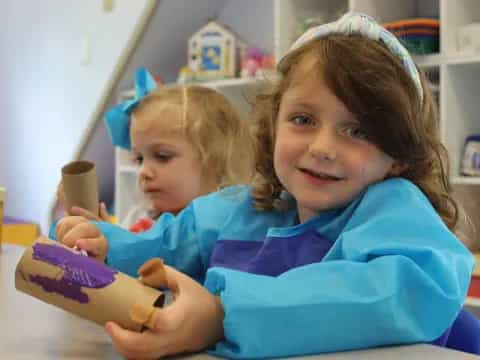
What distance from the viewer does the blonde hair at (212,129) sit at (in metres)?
1.31

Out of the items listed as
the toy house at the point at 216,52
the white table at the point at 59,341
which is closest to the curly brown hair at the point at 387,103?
the white table at the point at 59,341

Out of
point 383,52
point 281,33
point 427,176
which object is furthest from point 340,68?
point 281,33

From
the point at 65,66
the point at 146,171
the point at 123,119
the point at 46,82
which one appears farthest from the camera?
the point at 46,82

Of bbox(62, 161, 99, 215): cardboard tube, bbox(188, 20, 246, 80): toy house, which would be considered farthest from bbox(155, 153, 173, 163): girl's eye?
bbox(188, 20, 246, 80): toy house

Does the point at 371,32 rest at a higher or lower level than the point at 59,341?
higher

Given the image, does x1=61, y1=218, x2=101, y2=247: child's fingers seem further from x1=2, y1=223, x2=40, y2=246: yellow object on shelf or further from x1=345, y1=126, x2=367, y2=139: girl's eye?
x1=2, y1=223, x2=40, y2=246: yellow object on shelf

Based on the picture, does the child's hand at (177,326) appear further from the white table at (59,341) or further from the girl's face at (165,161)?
the girl's face at (165,161)

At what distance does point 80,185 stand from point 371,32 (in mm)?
440

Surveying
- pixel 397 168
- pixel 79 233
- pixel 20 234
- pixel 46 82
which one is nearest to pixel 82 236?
pixel 79 233

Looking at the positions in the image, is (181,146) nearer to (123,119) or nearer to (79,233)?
(123,119)

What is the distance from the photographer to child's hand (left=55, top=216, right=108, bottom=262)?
0.83 meters

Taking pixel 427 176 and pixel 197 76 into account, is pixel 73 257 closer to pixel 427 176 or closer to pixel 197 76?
pixel 427 176

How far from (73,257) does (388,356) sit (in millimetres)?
245

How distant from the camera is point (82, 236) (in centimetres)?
85
